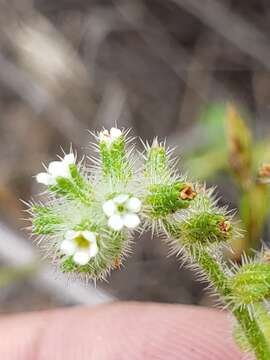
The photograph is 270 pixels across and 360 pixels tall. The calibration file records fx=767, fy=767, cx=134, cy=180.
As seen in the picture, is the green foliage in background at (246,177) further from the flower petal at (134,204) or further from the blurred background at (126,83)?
the blurred background at (126,83)

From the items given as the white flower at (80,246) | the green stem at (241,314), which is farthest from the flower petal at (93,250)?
the green stem at (241,314)

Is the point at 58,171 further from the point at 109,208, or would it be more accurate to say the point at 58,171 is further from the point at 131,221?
the point at 131,221

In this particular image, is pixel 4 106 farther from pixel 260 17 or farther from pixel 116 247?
pixel 116 247

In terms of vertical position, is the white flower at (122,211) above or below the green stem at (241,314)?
above

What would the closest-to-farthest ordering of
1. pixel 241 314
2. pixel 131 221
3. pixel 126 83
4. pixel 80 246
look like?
pixel 131 221
pixel 80 246
pixel 241 314
pixel 126 83

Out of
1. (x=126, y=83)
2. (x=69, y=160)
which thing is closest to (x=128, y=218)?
(x=69, y=160)

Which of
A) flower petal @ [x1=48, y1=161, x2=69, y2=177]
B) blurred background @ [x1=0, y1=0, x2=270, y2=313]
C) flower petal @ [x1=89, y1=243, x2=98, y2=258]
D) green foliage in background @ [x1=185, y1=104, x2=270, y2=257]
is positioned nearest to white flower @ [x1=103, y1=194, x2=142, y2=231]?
flower petal @ [x1=89, y1=243, x2=98, y2=258]
